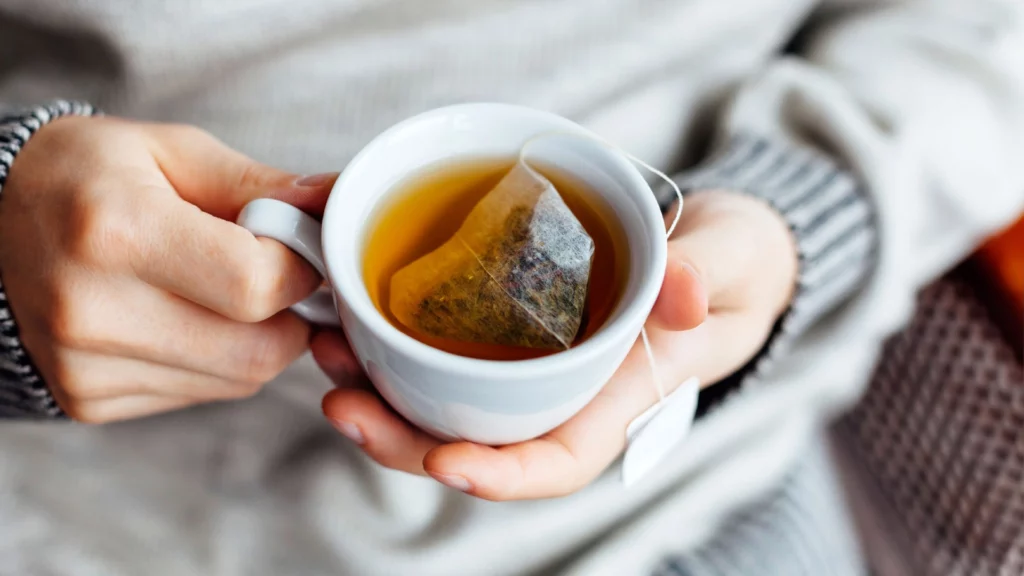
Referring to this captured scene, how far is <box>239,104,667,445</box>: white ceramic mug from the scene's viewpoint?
412 millimetres

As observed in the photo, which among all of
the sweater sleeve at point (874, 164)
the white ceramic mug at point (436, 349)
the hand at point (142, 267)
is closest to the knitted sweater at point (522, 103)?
the sweater sleeve at point (874, 164)

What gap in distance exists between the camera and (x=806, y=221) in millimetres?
736

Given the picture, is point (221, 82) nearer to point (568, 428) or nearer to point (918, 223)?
point (568, 428)

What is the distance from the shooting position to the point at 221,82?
77 centimetres

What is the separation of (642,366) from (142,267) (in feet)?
1.26

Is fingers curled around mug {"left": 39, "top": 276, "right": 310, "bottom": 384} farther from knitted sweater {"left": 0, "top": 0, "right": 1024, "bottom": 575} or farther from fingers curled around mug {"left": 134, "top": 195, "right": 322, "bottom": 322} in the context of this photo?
knitted sweater {"left": 0, "top": 0, "right": 1024, "bottom": 575}

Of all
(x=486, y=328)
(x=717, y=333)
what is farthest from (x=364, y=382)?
(x=717, y=333)

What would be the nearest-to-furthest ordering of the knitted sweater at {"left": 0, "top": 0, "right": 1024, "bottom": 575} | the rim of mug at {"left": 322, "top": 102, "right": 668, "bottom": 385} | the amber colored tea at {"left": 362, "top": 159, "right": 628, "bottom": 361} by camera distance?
the rim of mug at {"left": 322, "top": 102, "right": 668, "bottom": 385}
the amber colored tea at {"left": 362, "top": 159, "right": 628, "bottom": 361}
the knitted sweater at {"left": 0, "top": 0, "right": 1024, "bottom": 575}

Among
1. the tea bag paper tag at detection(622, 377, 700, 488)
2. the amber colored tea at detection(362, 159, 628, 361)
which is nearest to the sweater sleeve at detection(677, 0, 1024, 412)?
the tea bag paper tag at detection(622, 377, 700, 488)

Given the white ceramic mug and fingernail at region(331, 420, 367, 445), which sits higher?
the white ceramic mug

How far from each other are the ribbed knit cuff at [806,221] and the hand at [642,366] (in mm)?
35

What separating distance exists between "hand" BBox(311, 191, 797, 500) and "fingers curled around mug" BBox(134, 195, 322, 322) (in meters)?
0.10

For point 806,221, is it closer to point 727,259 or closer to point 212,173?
point 727,259

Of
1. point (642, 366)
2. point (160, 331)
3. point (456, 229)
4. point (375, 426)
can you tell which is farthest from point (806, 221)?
point (160, 331)
